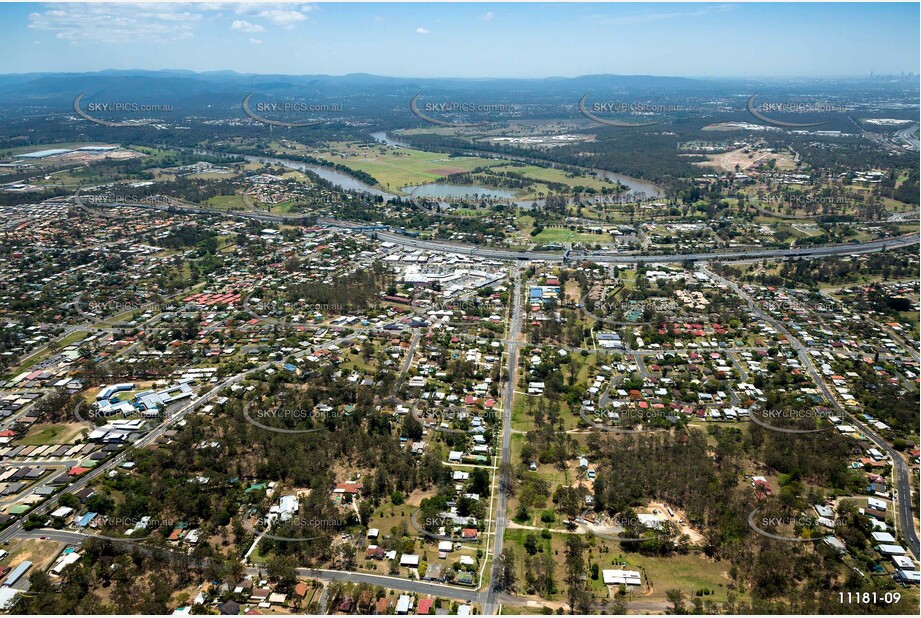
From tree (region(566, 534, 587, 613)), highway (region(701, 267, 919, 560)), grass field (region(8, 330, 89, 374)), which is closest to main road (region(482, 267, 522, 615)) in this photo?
tree (region(566, 534, 587, 613))

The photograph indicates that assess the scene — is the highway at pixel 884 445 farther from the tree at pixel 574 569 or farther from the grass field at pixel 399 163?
the grass field at pixel 399 163

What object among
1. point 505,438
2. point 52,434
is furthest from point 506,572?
point 52,434

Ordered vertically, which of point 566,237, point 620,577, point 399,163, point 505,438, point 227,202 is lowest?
point 620,577

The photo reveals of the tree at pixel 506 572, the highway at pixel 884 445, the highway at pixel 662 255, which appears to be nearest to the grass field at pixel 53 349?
the highway at pixel 662 255

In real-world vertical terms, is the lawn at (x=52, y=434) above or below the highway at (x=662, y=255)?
below

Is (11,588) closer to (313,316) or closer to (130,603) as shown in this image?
(130,603)

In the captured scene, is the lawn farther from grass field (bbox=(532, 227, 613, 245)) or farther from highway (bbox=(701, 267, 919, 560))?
grass field (bbox=(532, 227, 613, 245))

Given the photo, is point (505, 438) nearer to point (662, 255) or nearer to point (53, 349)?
point (53, 349)

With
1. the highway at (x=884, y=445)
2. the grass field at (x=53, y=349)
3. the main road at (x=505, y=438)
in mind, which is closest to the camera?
the main road at (x=505, y=438)

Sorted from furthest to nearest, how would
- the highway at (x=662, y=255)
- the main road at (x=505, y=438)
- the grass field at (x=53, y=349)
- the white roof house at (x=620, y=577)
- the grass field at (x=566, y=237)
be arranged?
the grass field at (x=566, y=237) → the highway at (x=662, y=255) → the grass field at (x=53, y=349) → the white roof house at (x=620, y=577) → the main road at (x=505, y=438)

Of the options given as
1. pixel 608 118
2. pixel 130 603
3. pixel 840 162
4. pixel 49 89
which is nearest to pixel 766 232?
pixel 840 162
